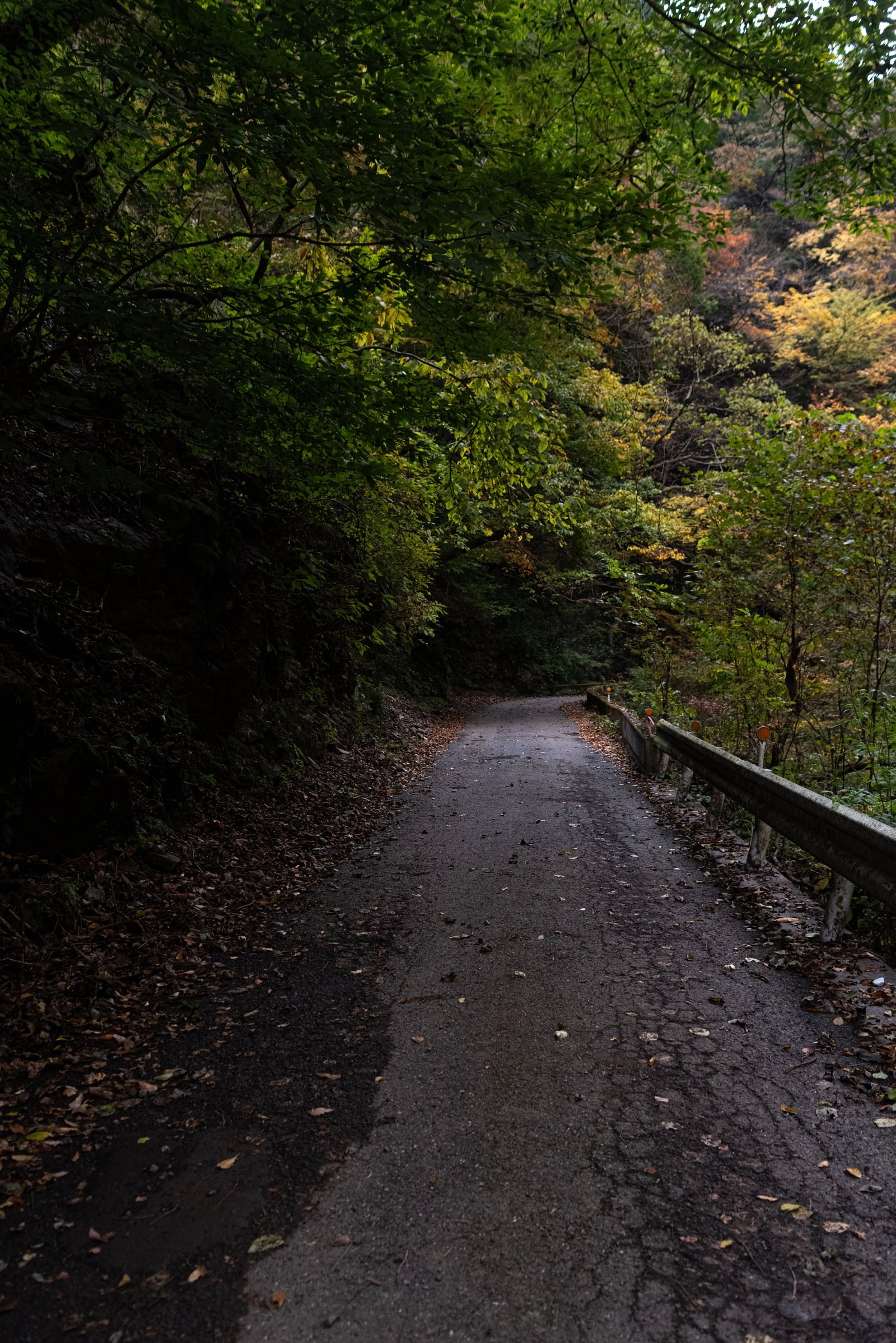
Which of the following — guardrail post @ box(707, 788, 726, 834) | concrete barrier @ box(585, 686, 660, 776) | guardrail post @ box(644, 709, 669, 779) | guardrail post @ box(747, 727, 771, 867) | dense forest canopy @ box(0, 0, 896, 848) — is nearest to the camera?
dense forest canopy @ box(0, 0, 896, 848)

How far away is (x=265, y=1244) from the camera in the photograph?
2.45 meters

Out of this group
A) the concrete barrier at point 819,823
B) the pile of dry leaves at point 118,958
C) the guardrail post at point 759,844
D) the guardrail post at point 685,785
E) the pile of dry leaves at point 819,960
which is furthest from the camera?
the guardrail post at point 685,785

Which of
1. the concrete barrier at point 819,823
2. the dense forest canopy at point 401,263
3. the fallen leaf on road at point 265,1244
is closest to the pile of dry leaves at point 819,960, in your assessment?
the concrete barrier at point 819,823

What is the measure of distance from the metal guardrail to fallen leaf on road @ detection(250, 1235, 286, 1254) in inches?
129

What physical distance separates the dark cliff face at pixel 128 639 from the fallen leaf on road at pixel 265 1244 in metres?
3.29

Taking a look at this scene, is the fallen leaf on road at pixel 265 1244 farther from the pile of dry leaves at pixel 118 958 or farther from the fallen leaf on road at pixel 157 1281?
the pile of dry leaves at pixel 118 958

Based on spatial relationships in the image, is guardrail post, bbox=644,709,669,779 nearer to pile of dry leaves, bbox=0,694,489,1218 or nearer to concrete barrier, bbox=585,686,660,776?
concrete barrier, bbox=585,686,660,776

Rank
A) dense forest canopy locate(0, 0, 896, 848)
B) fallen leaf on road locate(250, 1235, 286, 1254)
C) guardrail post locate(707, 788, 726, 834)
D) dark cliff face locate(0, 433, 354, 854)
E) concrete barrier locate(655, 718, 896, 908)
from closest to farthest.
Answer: fallen leaf on road locate(250, 1235, 286, 1254), concrete barrier locate(655, 718, 896, 908), dense forest canopy locate(0, 0, 896, 848), dark cliff face locate(0, 433, 354, 854), guardrail post locate(707, 788, 726, 834)

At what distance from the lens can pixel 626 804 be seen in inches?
377

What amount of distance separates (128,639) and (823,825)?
6.03 m

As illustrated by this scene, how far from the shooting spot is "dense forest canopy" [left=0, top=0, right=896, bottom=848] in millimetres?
4090

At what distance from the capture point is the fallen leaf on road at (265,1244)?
2424mm

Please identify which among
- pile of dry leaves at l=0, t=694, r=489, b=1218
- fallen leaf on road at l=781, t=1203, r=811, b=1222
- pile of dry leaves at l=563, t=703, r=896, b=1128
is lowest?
pile of dry leaves at l=0, t=694, r=489, b=1218

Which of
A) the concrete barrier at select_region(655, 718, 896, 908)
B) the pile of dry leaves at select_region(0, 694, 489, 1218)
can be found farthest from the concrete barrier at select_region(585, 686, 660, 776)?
the pile of dry leaves at select_region(0, 694, 489, 1218)
